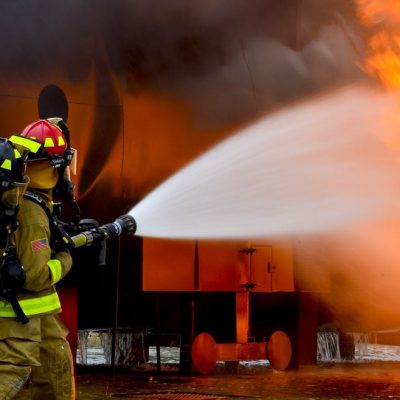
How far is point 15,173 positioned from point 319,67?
558 cm

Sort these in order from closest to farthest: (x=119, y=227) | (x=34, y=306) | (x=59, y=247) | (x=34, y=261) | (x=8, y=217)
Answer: (x=8, y=217), (x=34, y=261), (x=34, y=306), (x=59, y=247), (x=119, y=227)

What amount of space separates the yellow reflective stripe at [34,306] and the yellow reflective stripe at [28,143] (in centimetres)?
72

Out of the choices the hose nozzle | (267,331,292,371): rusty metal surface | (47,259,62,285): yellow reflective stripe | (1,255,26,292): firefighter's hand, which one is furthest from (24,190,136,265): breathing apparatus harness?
(267,331,292,371): rusty metal surface

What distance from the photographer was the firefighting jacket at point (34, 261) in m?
4.29

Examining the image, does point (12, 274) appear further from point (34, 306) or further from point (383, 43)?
point (383, 43)

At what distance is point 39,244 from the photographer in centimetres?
432

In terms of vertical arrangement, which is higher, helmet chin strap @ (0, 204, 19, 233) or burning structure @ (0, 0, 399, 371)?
burning structure @ (0, 0, 399, 371)

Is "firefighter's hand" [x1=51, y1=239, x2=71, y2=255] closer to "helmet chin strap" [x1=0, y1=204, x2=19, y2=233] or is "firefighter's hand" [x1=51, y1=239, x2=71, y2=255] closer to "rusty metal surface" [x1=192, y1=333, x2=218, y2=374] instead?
"helmet chin strap" [x1=0, y1=204, x2=19, y2=233]

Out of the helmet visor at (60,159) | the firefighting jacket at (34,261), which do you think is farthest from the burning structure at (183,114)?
the firefighting jacket at (34,261)

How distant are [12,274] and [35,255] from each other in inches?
6.7

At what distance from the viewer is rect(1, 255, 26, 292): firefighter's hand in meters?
4.17

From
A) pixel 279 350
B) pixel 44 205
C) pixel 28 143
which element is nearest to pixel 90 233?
pixel 44 205

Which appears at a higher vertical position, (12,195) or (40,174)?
(40,174)

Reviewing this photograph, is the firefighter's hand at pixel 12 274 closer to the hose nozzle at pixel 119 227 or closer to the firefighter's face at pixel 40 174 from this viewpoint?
the firefighter's face at pixel 40 174
